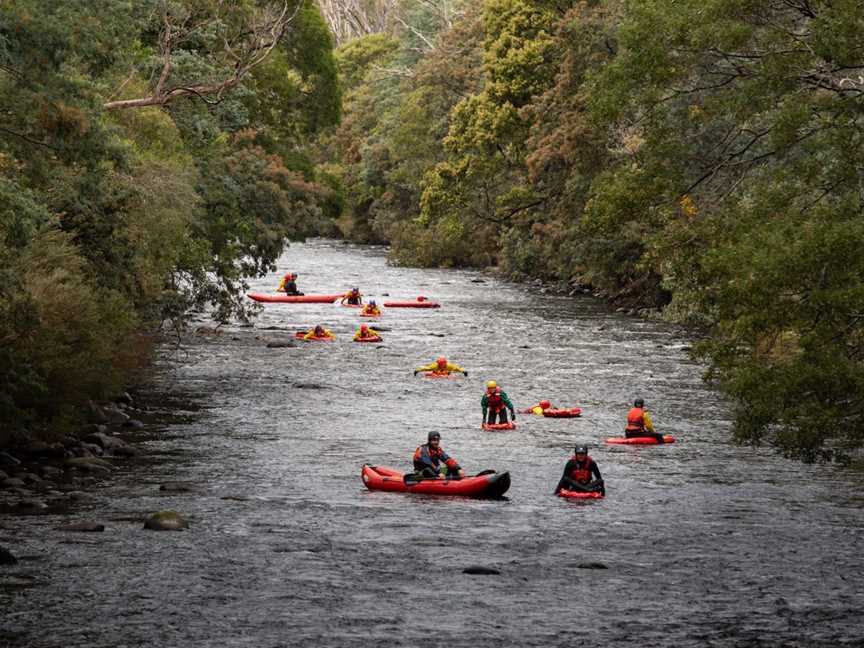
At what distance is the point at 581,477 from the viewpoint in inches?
1029

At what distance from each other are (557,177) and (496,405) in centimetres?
3693

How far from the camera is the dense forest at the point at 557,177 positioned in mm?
20672

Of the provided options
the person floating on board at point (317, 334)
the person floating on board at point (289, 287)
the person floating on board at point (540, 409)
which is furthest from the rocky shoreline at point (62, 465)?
the person floating on board at point (289, 287)

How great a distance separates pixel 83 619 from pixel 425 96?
3119 inches

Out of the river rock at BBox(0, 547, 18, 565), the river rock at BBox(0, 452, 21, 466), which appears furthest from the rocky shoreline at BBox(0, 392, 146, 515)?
the river rock at BBox(0, 547, 18, 565)

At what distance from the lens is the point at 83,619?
59.4ft

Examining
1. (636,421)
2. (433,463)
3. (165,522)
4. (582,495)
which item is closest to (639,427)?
(636,421)

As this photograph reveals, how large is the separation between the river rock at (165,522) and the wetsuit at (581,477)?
6.87 metres

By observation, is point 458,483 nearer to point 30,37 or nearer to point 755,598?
point 755,598

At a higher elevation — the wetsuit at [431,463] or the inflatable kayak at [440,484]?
the wetsuit at [431,463]

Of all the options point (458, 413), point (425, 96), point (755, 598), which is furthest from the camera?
point (425, 96)

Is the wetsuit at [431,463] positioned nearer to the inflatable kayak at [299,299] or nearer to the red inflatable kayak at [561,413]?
the red inflatable kayak at [561,413]

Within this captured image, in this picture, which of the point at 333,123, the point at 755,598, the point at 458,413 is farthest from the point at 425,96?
the point at 755,598

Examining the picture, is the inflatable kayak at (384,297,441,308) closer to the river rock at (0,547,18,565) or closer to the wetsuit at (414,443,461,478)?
the wetsuit at (414,443,461,478)
